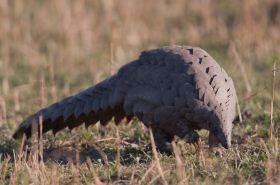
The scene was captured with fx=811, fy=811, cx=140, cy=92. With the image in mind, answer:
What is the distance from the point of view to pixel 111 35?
32.1 ft

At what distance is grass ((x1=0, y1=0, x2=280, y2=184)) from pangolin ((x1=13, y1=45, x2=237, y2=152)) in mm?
190

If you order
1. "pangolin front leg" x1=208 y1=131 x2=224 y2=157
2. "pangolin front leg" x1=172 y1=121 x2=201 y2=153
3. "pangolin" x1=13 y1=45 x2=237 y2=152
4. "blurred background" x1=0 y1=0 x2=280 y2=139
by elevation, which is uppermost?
"blurred background" x1=0 y1=0 x2=280 y2=139

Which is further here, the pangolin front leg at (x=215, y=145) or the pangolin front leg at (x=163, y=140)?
the pangolin front leg at (x=163, y=140)

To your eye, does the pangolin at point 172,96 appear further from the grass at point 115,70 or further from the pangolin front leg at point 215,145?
the grass at point 115,70

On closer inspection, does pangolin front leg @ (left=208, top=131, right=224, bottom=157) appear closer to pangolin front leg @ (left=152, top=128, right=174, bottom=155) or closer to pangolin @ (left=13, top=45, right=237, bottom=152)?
pangolin @ (left=13, top=45, right=237, bottom=152)

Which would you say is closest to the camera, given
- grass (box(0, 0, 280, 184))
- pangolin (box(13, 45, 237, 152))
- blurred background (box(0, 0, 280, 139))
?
grass (box(0, 0, 280, 184))

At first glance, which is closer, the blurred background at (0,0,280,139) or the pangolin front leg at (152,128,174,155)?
the pangolin front leg at (152,128,174,155)

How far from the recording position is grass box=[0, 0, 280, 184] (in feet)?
16.3

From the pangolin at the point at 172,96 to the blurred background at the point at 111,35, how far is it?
256 centimetres

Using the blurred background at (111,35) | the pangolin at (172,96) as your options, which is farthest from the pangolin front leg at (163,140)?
the blurred background at (111,35)

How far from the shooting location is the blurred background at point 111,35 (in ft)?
29.3

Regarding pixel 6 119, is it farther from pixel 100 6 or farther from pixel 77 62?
pixel 100 6

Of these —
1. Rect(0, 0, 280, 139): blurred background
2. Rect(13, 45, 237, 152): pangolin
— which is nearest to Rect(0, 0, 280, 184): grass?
Rect(0, 0, 280, 139): blurred background

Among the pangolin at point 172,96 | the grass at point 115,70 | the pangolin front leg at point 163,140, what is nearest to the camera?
the grass at point 115,70
